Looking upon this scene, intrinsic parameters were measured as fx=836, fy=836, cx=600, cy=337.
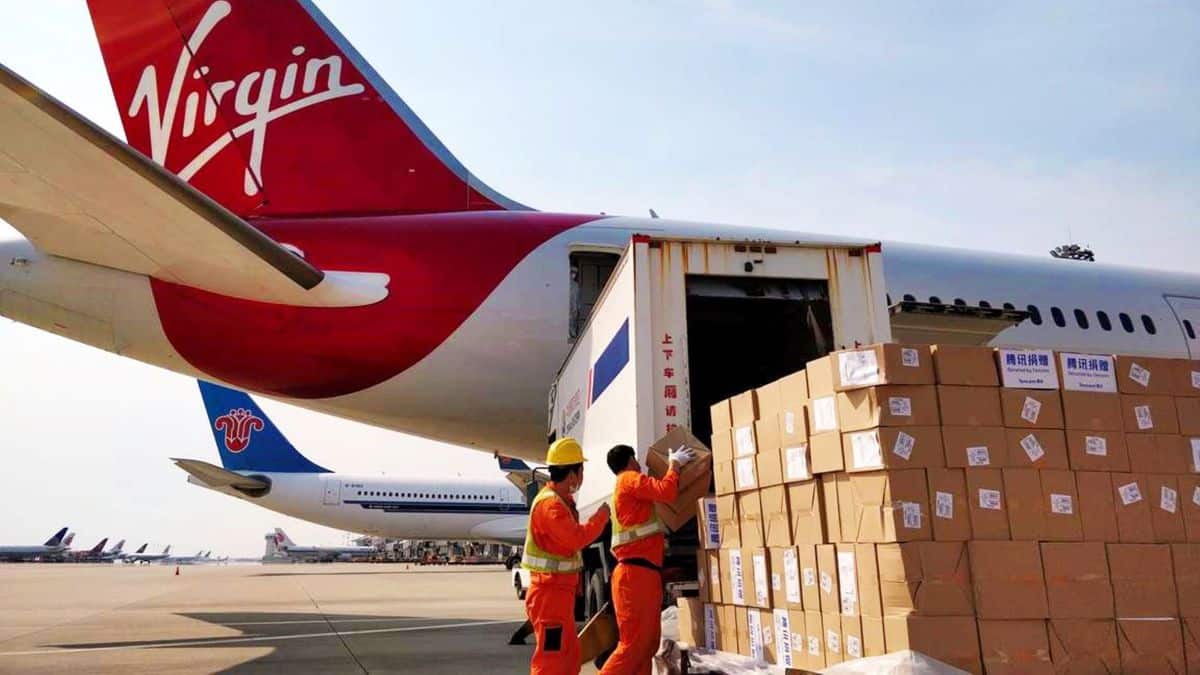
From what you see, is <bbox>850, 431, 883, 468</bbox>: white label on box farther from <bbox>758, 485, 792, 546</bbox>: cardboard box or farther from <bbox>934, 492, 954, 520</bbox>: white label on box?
<bbox>758, 485, 792, 546</bbox>: cardboard box

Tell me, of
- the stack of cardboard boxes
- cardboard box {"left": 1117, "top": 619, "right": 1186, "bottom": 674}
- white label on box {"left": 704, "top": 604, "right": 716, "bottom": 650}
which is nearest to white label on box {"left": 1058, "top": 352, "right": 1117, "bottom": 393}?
the stack of cardboard boxes

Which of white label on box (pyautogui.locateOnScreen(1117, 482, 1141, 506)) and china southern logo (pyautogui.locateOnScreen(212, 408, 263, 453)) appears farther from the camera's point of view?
china southern logo (pyautogui.locateOnScreen(212, 408, 263, 453))

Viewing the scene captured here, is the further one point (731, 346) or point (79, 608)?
point (79, 608)

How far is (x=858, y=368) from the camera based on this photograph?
3859 millimetres

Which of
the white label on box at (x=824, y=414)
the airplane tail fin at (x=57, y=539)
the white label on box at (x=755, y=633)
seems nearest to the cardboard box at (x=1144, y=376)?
the white label on box at (x=824, y=414)

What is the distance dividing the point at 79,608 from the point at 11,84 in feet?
41.6

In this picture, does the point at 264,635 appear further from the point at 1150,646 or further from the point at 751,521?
the point at 1150,646

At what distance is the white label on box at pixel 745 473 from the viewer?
4.59 m

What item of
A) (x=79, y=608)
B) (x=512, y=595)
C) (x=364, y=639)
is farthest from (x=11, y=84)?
(x=512, y=595)

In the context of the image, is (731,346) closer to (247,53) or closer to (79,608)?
(247,53)

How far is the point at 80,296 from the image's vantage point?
813 centimetres

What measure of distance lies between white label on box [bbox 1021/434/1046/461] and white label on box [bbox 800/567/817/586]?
1096 mm

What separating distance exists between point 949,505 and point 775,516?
39.5 inches

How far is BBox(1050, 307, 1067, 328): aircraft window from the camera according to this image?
422 inches
